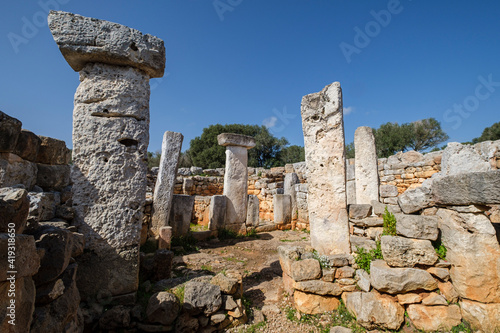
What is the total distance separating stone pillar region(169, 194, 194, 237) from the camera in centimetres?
644

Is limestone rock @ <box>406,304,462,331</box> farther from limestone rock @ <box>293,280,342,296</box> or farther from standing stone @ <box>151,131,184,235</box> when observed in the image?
standing stone @ <box>151,131,184,235</box>

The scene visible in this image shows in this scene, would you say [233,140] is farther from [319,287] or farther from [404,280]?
[404,280]

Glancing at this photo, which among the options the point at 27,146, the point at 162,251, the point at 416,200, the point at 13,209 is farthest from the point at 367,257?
the point at 27,146

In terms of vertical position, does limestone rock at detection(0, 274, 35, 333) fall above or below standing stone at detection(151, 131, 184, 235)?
below

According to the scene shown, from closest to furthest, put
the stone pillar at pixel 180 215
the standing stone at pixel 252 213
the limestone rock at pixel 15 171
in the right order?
1. the limestone rock at pixel 15 171
2. the stone pillar at pixel 180 215
3. the standing stone at pixel 252 213

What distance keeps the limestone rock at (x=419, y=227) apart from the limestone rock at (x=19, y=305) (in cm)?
351

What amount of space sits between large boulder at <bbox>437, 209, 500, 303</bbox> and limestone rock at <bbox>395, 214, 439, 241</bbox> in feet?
0.61

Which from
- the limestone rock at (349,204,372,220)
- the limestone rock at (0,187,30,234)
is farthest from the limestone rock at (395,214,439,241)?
the limestone rock at (0,187,30,234)

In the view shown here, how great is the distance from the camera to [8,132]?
2.19 metres

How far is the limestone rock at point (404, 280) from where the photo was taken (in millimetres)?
2719

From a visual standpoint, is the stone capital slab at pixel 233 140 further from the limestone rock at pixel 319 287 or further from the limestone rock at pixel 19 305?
the limestone rock at pixel 19 305

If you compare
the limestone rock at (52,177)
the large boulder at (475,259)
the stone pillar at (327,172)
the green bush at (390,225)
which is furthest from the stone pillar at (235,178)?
the large boulder at (475,259)

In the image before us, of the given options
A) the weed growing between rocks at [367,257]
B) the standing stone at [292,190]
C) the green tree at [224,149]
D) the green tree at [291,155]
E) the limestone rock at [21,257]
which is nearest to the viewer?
the limestone rock at [21,257]

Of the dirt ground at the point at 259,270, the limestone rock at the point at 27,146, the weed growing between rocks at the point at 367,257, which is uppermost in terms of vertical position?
the limestone rock at the point at 27,146
